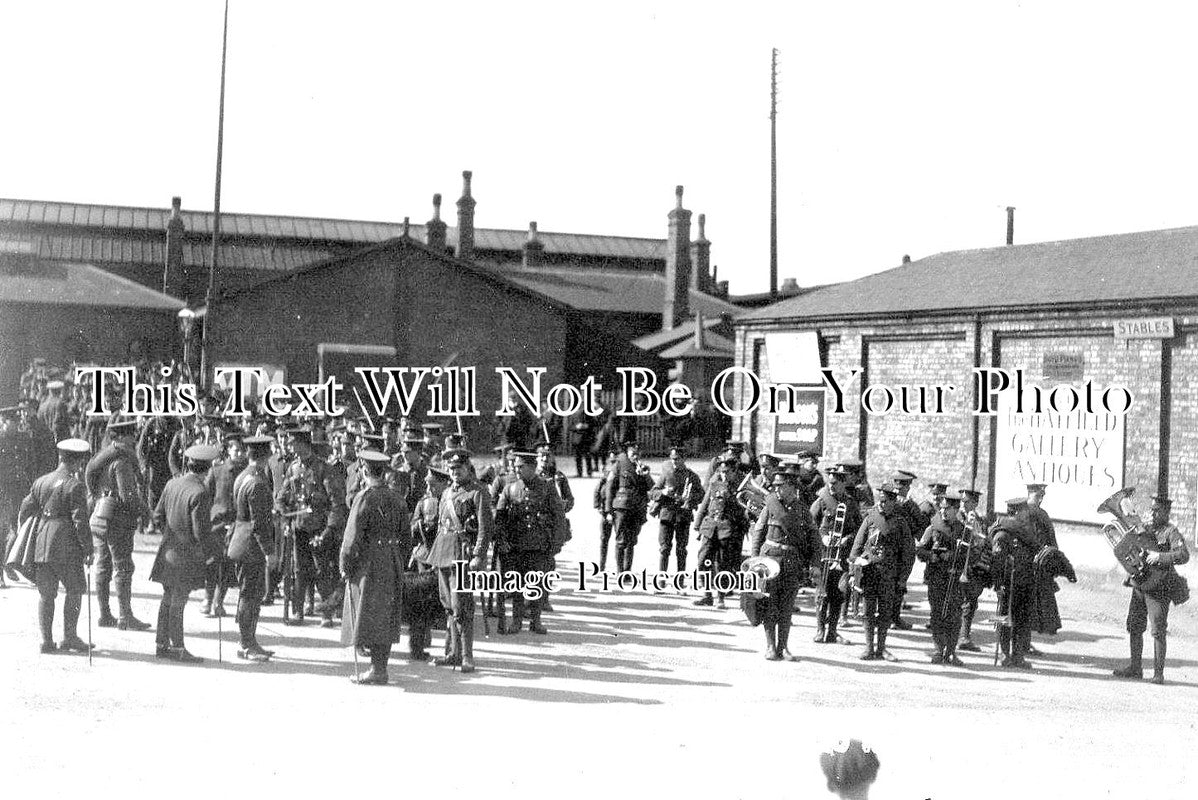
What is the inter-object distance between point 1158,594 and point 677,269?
3330 cm

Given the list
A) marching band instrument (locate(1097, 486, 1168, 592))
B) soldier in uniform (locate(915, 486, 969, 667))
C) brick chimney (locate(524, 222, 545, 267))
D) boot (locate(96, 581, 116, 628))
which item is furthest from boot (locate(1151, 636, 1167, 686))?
brick chimney (locate(524, 222, 545, 267))

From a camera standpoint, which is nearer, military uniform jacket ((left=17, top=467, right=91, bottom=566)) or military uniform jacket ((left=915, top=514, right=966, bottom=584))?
military uniform jacket ((left=17, top=467, right=91, bottom=566))

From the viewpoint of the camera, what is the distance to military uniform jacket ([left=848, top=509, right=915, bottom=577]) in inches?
535

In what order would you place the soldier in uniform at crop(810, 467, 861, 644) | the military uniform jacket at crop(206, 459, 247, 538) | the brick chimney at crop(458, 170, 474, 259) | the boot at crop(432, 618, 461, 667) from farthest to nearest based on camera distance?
the brick chimney at crop(458, 170, 474, 259) → the soldier in uniform at crop(810, 467, 861, 644) → the military uniform jacket at crop(206, 459, 247, 538) → the boot at crop(432, 618, 461, 667)

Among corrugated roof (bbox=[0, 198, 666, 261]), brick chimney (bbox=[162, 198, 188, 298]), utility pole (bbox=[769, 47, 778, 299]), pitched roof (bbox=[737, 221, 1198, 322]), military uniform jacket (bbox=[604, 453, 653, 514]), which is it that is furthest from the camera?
corrugated roof (bbox=[0, 198, 666, 261])

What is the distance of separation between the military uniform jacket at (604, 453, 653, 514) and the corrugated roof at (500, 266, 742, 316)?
92.4 ft

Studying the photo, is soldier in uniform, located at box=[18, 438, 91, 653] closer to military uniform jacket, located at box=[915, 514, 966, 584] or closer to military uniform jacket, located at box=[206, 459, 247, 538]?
military uniform jacket, located at box=[206, 459, 247, 538]

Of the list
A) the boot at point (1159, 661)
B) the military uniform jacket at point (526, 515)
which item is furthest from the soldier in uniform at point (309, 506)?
the boot at point (1159, 661)

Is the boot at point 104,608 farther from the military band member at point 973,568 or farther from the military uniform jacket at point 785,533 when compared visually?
the military band member at point 973,568

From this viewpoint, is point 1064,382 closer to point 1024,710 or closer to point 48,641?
point 1024,710

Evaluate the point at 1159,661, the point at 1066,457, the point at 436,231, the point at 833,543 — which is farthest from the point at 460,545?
the point at 436,231

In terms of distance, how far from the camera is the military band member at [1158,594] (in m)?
12.8

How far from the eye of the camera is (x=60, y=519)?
442 inches

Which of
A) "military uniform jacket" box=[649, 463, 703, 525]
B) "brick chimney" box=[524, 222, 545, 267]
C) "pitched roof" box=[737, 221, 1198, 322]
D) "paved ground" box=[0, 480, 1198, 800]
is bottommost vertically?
"paved ground" box=[0, 480, 1198, 800]
